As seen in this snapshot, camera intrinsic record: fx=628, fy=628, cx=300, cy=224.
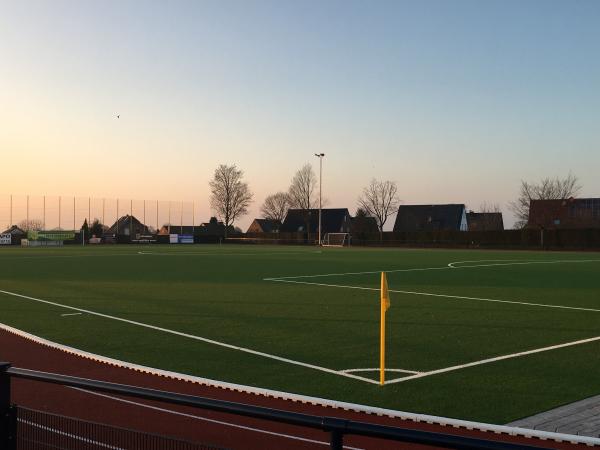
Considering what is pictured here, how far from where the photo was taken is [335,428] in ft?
8.04

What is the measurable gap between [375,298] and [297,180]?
298ft

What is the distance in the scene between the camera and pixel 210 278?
24672mm

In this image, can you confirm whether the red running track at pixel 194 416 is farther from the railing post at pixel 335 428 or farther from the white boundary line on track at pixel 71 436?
the railing post at pixel 335 428

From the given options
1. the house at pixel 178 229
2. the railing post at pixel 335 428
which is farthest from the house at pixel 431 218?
the railing post at pixel 335 428

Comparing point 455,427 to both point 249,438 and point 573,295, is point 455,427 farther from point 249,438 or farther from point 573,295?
point 573,295

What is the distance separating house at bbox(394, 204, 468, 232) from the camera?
103 m

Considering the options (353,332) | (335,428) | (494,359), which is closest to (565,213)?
(353,332)

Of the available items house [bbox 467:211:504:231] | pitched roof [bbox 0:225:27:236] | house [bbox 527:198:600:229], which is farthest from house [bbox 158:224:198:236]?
house [bbox 527:198:600:229]

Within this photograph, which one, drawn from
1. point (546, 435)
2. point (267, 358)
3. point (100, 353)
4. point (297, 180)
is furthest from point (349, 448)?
point (297, 180)

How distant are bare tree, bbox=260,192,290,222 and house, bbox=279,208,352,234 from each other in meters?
8.59

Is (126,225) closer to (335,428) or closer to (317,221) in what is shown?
(317,221)

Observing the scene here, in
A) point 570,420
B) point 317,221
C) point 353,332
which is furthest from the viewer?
point 317,221

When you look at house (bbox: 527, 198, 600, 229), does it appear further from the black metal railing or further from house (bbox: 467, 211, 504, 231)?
the black metal railing

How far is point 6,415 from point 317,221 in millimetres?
105931
